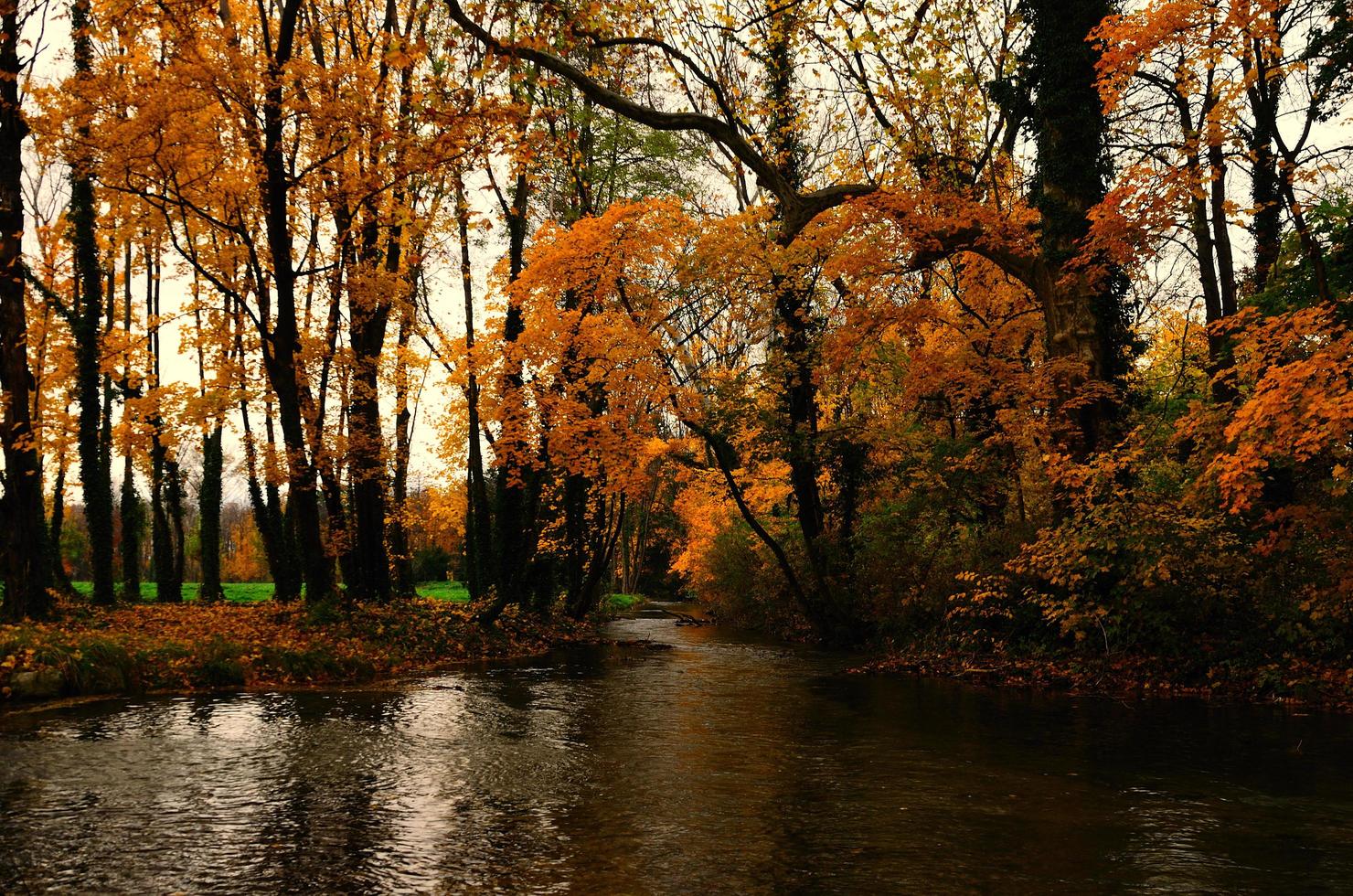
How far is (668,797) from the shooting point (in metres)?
7.37

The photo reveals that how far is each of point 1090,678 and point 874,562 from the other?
7864 mm

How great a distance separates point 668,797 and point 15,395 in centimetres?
1476

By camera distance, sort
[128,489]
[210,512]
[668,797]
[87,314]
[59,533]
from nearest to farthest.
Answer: [668,797]
[87,314]
[59,533]
[210,512]
[128,489]

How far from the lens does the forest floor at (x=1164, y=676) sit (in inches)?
480

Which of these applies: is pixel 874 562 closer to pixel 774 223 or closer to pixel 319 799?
pixel 774 223

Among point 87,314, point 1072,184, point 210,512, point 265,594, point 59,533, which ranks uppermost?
point 87,314

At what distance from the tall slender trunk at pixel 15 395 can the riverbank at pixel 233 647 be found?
79 cm

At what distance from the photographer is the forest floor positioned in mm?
12180

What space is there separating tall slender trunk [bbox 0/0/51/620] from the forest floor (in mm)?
14816

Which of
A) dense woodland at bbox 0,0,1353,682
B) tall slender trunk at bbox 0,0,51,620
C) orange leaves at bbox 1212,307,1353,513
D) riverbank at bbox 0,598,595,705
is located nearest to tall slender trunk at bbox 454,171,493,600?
dense woodland at bbox 0,0,1353,682

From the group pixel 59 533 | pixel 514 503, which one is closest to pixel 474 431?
pixel 514 503

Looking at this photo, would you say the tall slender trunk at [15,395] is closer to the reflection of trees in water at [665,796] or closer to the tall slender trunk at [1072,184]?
the reflection of trees in water at [665,796]

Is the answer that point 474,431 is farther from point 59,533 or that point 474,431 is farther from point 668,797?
point 668,797

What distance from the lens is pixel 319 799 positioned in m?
7.10
